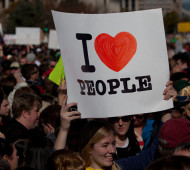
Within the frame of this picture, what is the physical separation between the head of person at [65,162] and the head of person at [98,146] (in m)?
0.29

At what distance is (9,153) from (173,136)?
4.01 feet

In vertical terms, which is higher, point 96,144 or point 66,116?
point 66,116

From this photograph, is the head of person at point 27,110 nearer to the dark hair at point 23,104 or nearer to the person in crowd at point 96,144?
the dark hair at point 23,104

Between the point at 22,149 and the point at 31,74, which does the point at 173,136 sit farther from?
the point at 31,74

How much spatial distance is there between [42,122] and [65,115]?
1445mm

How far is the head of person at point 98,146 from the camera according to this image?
344 cm

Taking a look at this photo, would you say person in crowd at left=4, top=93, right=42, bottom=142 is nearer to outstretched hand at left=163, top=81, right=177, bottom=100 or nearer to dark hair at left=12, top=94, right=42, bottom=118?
dark hair at left=12, top=94, right=42, bottom=118

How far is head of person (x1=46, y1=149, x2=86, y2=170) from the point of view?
3.12 m

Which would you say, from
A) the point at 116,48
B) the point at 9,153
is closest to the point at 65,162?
the point at 9,153

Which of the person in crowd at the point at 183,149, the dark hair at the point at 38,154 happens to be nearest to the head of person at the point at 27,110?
the dark hair at the point at 38,154

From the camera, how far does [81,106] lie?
3.68 m

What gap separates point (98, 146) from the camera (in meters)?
3.47

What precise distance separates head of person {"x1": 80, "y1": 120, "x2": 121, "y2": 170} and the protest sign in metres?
0.19

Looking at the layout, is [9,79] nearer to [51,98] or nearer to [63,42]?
[51,98]
